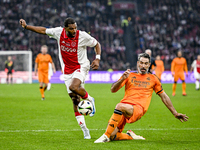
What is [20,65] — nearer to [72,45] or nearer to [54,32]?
[54,32]

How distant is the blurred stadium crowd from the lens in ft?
99.3

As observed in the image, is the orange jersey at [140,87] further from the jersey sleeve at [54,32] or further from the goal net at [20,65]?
the goal net at [20,65]

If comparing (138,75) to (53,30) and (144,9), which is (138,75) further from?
(144,9)

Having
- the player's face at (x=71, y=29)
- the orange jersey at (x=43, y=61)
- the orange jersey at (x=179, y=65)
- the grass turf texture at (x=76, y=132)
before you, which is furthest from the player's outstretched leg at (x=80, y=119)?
the orange jersey at (x=179, y=65)

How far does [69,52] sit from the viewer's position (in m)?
5.66

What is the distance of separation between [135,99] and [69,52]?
1.59 metres

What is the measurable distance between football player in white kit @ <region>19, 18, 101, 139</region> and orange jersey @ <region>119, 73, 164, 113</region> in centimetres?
75

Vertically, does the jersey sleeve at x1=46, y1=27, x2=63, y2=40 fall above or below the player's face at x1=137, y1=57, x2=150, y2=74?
above

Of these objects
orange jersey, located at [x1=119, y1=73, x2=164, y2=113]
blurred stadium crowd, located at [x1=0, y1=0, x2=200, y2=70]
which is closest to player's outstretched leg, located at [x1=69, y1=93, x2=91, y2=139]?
orange jersey, located at [x1=119, y1=73, x2=164, y2=113]

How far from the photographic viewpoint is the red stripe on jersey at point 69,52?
5602mm

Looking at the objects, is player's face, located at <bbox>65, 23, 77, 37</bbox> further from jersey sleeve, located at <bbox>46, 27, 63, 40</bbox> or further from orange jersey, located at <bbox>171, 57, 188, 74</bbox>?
orange jersey, located at <bbox>171, 57, 188, 74</bbox>

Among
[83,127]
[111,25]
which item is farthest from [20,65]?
[83,127]

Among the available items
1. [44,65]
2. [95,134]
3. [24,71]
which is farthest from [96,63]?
[24,71]

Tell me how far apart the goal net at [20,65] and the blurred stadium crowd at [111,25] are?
2.45 metres
